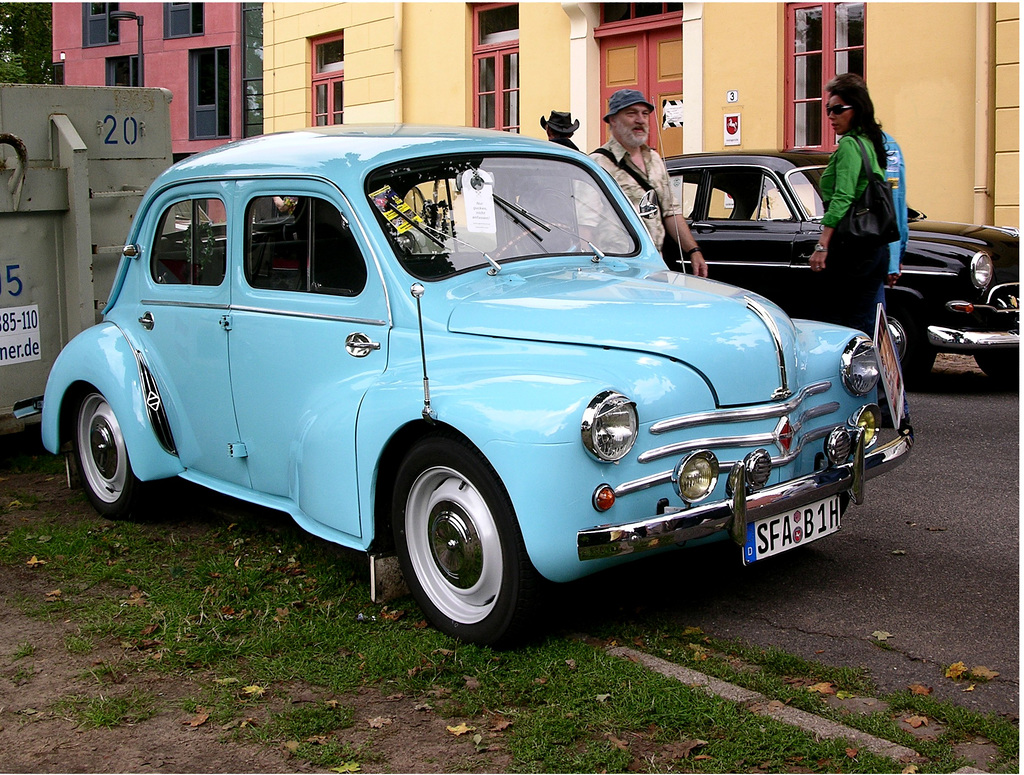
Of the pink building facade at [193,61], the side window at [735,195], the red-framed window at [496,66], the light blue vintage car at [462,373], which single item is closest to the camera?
the light blue vintage car at [462,373]

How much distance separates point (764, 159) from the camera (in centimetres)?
940

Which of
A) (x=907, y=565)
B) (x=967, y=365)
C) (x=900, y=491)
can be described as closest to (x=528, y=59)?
(x=967, y=365)

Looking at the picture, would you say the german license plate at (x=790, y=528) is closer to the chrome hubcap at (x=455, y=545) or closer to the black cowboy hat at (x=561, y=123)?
the chrome hubcap at (x=455, y=545)

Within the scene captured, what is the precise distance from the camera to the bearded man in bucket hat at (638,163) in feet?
21.4

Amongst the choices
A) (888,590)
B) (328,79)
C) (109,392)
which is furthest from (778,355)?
(328,79)

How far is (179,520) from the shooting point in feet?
20.0

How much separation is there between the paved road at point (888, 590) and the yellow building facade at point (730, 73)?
6934 mm

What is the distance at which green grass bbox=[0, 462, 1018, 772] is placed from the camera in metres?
3.43

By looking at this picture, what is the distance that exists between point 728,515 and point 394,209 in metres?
1.85

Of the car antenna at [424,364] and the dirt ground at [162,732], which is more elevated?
the car antenna at [424,364]

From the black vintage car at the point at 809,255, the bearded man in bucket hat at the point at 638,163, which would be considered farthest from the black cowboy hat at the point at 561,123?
the black vintage car at the point at 809,255

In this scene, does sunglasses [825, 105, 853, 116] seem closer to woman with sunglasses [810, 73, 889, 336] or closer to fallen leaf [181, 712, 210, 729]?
woman with sunglasses [810, 73, 889, 336]

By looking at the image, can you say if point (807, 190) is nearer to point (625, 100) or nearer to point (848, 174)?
point (848, 174)

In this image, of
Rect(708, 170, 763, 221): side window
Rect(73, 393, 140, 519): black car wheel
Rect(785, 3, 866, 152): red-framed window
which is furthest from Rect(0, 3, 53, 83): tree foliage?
Rect(73, 393, 140, 519): black car wheel
